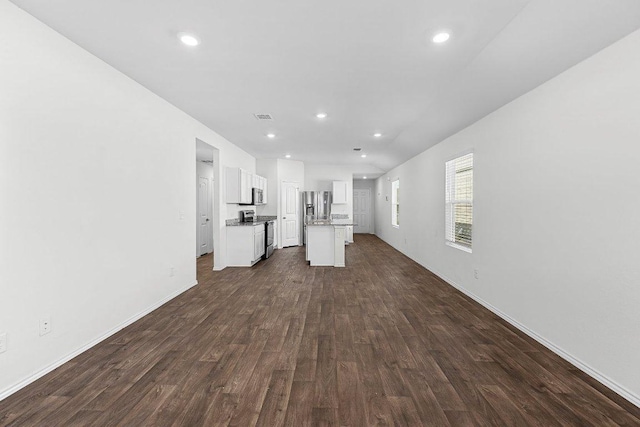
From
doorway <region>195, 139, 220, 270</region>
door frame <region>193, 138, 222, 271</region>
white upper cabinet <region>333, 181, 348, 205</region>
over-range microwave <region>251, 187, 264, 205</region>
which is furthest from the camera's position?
white upper cabinet <region>333, 181, 348, 205</region>

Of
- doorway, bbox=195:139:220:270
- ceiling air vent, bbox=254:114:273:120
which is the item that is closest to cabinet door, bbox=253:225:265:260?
doorway, bbox=195:139:220:270

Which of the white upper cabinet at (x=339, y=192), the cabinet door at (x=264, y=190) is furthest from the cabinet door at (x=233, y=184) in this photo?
the white upper cabinet at (x=339, y=192)

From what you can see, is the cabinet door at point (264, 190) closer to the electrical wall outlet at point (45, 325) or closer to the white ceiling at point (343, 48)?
the white ceiling at point (343, 48)

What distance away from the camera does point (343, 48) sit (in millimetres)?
2494

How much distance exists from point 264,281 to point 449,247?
3.16 metres

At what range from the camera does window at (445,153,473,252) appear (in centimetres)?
423

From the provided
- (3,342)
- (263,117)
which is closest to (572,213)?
(263,117)

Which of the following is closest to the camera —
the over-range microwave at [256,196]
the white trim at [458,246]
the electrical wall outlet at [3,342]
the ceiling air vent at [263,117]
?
the electrical wall outlet at [3,342]

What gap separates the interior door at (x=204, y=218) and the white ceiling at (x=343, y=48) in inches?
146

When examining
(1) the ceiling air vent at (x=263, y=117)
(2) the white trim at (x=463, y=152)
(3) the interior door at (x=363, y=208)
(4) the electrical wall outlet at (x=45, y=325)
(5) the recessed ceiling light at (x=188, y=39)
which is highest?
(1) the ceiling air vent at (x=263, y=117)

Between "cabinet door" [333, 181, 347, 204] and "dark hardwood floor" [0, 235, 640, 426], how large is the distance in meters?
6.15

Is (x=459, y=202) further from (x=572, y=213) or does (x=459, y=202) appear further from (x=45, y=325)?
(x=45, y=325)

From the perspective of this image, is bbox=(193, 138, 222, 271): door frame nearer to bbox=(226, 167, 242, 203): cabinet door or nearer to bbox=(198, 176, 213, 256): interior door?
bbox=(226, 167, 242, 203): cabinet door

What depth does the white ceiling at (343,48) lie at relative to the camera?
1958 mm
